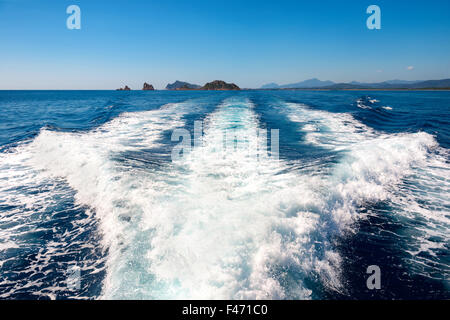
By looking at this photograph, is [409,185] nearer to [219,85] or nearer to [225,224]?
[225,224]

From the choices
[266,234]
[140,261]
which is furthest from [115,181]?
[266,234]

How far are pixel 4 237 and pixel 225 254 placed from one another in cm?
497

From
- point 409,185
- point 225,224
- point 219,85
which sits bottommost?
point 225,224

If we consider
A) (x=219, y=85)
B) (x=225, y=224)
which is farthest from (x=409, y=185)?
(x=219, y=85)

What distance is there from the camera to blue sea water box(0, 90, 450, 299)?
10.6 feet

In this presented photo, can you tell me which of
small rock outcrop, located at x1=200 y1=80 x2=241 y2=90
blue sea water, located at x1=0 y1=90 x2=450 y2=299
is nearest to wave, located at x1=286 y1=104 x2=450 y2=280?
blue sea water, located at x1=0 y1=90 x2=450 y2=299

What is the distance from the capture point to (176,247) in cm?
375

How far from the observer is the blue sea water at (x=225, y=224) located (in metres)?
3.25

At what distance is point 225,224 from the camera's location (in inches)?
168

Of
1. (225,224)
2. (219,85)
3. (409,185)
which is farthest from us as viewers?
(219,85)

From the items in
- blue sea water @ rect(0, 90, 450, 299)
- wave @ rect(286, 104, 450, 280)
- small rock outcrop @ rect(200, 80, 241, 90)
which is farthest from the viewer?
small rock outcrop @ rect(200, 80, 241, 90)

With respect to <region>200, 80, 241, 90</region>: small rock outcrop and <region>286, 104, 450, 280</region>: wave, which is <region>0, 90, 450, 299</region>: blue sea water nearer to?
<region>286, 104, 450, 280</region>: wave

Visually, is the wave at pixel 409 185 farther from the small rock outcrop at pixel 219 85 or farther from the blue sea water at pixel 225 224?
the small rock outcrop at pixel 219 85

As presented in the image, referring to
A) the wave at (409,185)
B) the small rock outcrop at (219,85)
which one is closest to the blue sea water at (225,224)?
the wave at (409,185)
